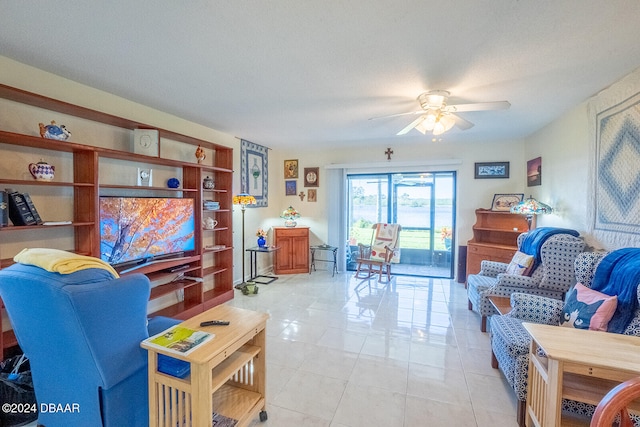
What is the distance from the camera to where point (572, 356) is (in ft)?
4.04

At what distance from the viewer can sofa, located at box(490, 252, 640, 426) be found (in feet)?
5.47

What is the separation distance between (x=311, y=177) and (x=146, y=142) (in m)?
3.11

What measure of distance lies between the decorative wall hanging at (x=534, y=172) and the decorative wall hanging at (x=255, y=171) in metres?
4.22

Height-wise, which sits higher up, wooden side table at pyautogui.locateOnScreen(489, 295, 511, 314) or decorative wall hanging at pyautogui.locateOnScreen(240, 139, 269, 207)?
decorative wall hanging at pyautogui.locateOnScreen(240, 139, 269, 207)

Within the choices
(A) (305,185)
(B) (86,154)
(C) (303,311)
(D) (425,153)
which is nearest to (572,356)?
(C) (303,311)

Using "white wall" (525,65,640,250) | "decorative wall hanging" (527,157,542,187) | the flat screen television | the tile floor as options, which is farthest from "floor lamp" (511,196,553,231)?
the flat screen television

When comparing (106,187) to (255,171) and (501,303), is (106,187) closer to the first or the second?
(255,171)

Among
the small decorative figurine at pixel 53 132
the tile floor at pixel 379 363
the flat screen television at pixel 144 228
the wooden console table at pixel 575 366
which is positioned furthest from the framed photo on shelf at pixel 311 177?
the wooden console table at pixel 575 366

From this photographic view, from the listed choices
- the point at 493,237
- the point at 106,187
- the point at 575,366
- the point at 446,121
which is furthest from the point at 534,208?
the point at 106,187

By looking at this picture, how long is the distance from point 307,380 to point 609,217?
9.11 feet

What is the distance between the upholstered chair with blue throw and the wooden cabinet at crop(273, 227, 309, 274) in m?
2.84

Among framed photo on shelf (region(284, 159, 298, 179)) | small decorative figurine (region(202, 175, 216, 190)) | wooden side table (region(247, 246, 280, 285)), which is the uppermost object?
framed photo on shelf (region(284, 159, 298, 179))

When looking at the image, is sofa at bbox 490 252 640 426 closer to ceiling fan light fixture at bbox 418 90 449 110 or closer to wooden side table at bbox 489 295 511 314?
wooden side table at bbox 489 295 511 314

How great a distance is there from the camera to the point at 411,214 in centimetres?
507
